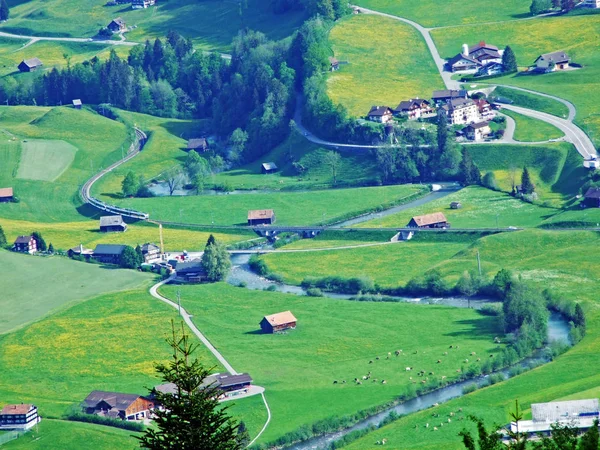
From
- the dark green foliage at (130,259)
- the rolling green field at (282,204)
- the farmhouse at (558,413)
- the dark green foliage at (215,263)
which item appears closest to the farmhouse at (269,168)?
the rolling green field at (282,204)

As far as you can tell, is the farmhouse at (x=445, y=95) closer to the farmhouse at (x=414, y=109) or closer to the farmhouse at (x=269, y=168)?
the farmhouse at (x=414, y=109)

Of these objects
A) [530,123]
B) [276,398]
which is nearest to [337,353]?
[276,398]

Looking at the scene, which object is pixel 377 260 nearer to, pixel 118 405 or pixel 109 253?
pixel 109 253

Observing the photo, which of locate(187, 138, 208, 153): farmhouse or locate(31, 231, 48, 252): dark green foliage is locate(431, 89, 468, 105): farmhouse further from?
locate(31, 231, 48, 252): dark green foliage

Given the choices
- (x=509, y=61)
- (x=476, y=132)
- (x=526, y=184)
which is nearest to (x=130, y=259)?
(x=526, y=184)

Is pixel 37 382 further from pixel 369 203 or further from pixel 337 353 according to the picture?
pixel 369 203
